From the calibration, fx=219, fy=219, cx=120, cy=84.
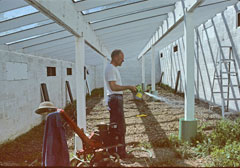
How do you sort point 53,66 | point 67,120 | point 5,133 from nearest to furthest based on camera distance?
point 67,120 → point 5,133 → point 53,66

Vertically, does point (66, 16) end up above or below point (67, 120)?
above

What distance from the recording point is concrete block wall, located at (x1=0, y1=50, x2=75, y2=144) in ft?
16.1

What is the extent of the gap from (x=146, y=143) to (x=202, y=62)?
6.54 meters

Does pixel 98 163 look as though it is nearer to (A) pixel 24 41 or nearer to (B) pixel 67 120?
(B) pixel 67 120

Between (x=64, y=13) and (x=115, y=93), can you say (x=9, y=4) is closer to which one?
(x=64, y=13)

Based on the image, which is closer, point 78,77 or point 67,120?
point 67,120

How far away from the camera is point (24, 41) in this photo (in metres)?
5.20

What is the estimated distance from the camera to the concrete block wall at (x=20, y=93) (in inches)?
193

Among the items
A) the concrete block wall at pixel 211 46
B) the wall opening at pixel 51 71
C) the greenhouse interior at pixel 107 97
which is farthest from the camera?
the wall opening at pixel 51 71

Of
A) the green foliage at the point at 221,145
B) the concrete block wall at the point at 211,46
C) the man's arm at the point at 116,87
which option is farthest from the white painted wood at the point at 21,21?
the concrete block wall at the point at 211,46

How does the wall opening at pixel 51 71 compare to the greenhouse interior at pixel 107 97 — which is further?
the wall opening at pixel 51 71

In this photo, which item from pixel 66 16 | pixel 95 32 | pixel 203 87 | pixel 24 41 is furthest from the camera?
pixel 203 87

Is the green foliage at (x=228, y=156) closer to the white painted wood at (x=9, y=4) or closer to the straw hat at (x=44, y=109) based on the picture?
the straw hat at (x=44, y=109)

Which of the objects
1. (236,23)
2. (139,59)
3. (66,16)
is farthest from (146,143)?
(139,59)
